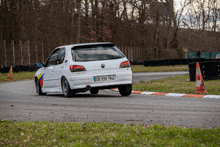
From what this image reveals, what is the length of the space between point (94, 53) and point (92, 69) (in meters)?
0.57

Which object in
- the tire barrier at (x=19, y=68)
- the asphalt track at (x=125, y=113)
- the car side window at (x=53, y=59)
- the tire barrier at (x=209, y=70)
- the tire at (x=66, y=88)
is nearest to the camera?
the asphalt track at (x=125, y=113)

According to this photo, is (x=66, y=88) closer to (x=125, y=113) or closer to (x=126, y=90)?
(x=126, y=90)

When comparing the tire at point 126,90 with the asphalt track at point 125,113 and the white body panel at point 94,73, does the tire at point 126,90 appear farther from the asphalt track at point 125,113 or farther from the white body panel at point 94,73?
the asphalt track at point 125,113

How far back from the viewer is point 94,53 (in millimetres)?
11445

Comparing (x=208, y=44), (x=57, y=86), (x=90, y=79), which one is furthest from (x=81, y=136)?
(x=208, y=44)

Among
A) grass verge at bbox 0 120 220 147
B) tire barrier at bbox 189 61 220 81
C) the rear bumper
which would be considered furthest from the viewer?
tire barrier at bbox 189 61 220 81

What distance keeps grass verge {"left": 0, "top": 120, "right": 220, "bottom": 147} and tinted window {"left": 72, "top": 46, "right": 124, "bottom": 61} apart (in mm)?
5428

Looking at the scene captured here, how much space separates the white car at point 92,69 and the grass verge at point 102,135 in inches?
200

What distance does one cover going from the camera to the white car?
11156 mm

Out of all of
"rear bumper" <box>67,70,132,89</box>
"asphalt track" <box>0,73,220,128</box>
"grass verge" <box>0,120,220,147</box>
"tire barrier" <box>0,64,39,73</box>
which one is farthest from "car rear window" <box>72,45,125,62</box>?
"tire barrier" <box>0,64,39,73</box>

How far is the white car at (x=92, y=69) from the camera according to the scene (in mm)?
11156

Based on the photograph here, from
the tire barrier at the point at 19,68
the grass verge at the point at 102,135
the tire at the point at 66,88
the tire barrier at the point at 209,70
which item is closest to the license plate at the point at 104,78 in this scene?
the tire at the point at 66,88

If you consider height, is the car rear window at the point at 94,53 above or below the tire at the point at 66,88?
above

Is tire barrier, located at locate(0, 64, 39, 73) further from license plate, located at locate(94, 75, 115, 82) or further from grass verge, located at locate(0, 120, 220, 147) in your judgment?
grass verge, located at locate(0, 120, 220, 147)
